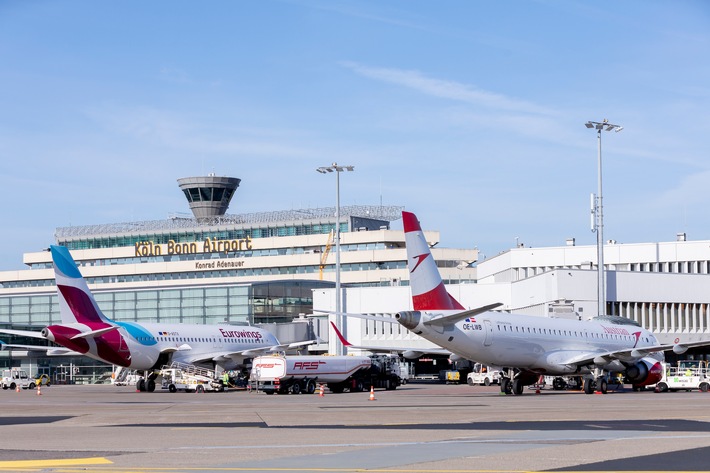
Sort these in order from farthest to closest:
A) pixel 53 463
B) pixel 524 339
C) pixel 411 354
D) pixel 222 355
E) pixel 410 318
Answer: pixel 222 355
pixel 411 354
pixel 524 339
pixel 410 318
pixel 53 463

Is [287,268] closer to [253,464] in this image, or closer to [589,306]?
[589,306]

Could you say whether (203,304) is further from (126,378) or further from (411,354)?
(411,354)

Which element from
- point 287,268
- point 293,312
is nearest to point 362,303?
point 293,312

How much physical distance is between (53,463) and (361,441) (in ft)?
21.5

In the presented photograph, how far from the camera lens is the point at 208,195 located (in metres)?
165

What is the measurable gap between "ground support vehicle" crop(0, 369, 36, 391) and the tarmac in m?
52.4

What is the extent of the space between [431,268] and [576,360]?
1201 centimetres

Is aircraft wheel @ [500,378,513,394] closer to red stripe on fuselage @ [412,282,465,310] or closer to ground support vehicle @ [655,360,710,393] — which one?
red stripe on fuselage @ [412,282,465,310]

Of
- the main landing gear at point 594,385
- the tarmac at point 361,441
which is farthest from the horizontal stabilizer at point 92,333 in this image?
the main landing gear at point 594,385

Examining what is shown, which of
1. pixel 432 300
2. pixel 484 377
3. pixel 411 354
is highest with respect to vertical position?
pixel 432 300

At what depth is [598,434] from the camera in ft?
75.9

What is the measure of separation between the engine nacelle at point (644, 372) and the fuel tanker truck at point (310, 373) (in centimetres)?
1439

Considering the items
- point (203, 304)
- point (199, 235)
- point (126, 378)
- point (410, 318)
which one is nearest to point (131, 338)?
point (410, 318)

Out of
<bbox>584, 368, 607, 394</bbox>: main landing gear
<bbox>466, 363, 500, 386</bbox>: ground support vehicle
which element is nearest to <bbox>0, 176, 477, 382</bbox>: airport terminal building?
<bbox>466, 363, 500, 386</bbox>: ground support vehicle
